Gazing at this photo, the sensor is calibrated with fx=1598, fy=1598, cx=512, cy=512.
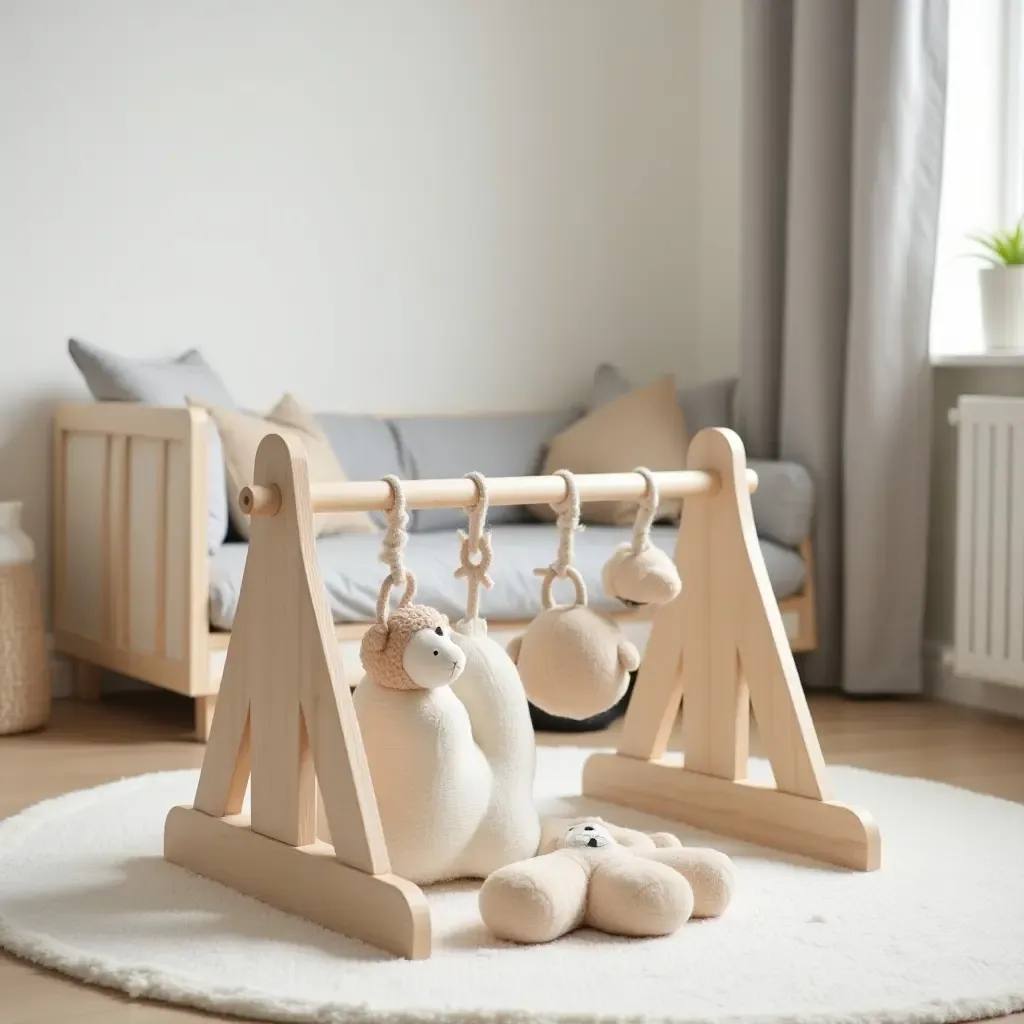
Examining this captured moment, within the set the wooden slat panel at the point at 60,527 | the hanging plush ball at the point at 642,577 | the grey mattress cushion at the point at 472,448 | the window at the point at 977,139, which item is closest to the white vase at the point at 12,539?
the wooden slat panel at the point at 60,527

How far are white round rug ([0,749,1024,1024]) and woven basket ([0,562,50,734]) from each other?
79 centimetres

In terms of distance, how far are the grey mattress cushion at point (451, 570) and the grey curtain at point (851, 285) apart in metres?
0.19

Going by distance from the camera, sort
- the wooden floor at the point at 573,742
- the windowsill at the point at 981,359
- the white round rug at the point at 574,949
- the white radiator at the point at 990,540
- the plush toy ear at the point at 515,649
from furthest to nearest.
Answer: the windowsill at the point at 981,359
the white radiator at the point at 990,540
the wooden floor at the point at 573,742
the plush toy ear at the point at 515,649
the white round rug at the point at 574,949

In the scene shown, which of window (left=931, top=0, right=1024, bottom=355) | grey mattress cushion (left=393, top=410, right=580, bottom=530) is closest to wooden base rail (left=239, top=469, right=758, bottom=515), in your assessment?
grey mattress cushion (left=393, top=410, right=580, bottom=530)

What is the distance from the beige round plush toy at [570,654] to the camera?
2.00 meters

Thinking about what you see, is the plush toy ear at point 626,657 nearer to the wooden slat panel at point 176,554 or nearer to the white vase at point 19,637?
the wooden slat panel at point 176,554

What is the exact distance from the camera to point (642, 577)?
2.09 metres

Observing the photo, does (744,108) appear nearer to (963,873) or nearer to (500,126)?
(500,126)

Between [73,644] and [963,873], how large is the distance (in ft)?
6.50

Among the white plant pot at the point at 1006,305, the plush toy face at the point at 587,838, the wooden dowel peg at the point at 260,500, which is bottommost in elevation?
the plush toy face at the point at 587,838

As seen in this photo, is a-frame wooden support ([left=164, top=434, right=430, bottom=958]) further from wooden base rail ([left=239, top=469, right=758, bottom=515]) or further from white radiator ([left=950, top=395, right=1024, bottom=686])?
white radiator ([left=950, top=395, right=1024, bottom=686])

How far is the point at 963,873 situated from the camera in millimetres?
2039

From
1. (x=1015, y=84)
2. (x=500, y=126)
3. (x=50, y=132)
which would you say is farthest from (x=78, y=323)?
(x=1015, y=84)

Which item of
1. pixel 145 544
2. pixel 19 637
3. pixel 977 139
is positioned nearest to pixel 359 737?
pixel 145 544
